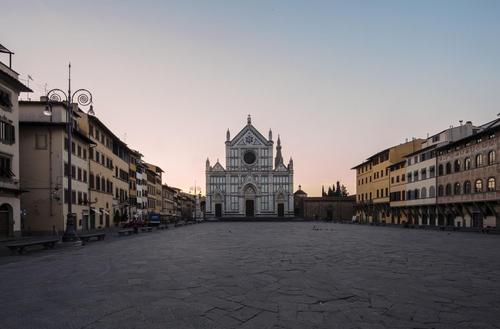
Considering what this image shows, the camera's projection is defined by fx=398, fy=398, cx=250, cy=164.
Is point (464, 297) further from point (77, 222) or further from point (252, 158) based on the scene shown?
point (252, 158)

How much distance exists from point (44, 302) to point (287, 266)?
22.7 ft

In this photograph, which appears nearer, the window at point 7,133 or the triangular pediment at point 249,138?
the window at point 7,133

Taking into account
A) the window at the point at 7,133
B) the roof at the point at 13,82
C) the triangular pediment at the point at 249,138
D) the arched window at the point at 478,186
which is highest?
the triangular pediment at the point at 249,138

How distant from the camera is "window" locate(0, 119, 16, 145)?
2666cm

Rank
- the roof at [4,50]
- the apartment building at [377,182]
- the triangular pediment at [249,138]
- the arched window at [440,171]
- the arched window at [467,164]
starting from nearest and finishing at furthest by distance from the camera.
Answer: the roof at [4,50] → the arched window at [467,164] → the arched window at [440,171] → the apartment building at [377,182] → the triangular pediment at [249,138]

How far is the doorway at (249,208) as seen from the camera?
92.9m

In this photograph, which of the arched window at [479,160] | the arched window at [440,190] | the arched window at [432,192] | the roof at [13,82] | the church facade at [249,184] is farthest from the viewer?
the church facade at [249,184]

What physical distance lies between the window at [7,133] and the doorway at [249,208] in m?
67.7

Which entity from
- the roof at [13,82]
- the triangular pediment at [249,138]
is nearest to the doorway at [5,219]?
the roof at [13,82]

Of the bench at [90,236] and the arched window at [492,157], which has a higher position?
the arched window at [492,157]

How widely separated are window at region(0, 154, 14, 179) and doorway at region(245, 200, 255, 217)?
67.8 m

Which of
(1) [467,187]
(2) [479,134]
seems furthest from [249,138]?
(2) [479,134]

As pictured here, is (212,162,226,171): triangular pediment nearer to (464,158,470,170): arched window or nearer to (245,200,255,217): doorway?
(245,200,255,217): doorway

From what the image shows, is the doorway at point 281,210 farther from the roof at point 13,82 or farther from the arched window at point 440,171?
the roof at point 13,82
